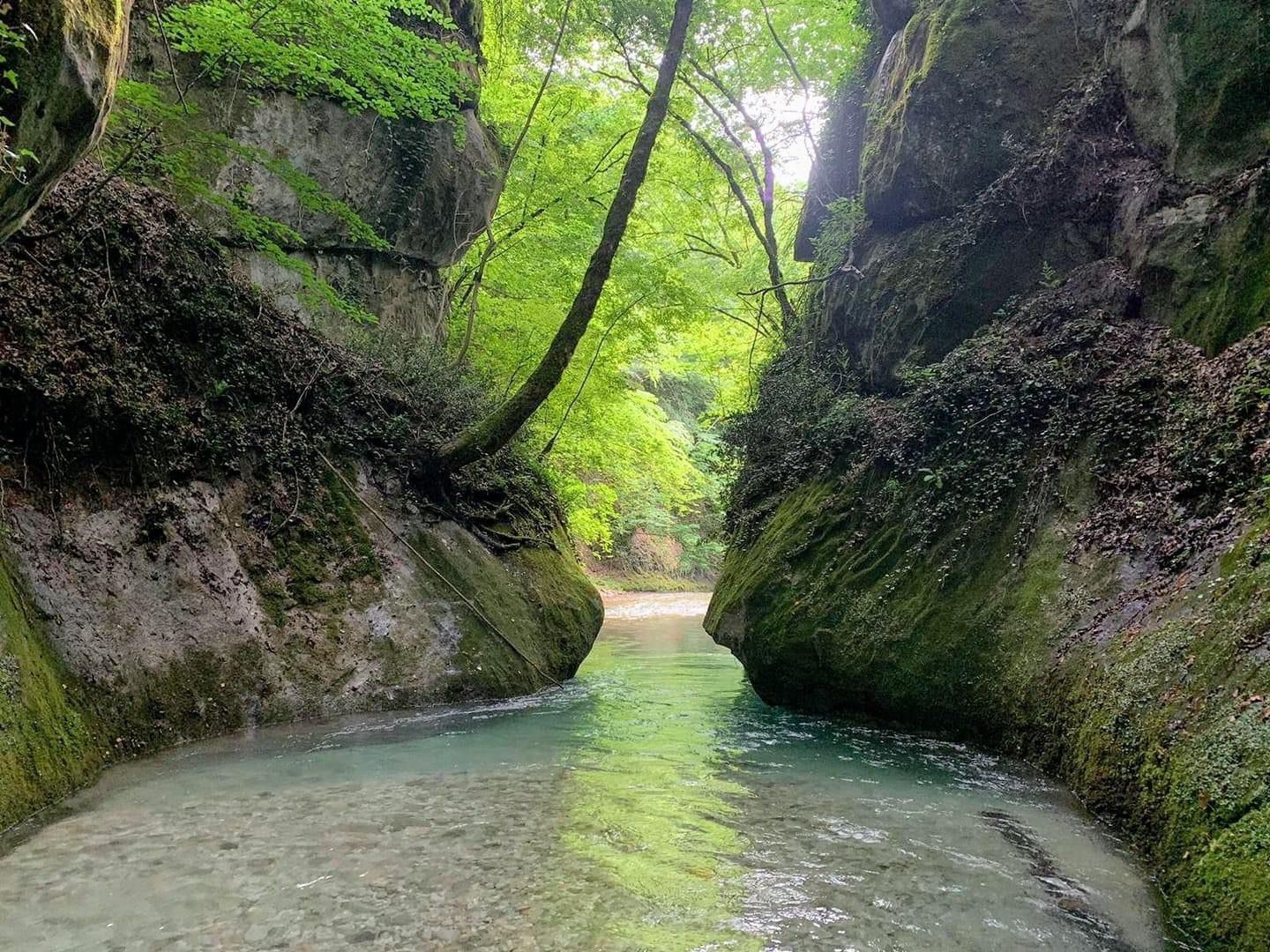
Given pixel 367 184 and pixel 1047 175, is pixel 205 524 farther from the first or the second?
pixel 1047 175

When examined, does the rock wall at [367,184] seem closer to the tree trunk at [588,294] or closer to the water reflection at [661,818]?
the tree trunk at [588,294]

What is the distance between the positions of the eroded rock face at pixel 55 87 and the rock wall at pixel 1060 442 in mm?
6020

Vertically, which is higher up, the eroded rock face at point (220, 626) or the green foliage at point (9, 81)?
the green foliage at point (9, 81)

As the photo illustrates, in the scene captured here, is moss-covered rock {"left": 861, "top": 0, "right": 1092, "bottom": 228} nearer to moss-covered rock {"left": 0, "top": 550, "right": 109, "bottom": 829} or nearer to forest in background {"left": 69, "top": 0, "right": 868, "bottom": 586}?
forest in background {"left": 69, "top": 0, "right": 868, "bottom": 586}

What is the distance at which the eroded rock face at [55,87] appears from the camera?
11.0 ft

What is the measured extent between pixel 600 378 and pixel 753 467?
5.45 meters

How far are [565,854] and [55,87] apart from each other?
4554 millimetres

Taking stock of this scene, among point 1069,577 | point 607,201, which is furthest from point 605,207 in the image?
point 1069,577

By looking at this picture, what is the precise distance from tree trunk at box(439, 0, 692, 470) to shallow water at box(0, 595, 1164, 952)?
4.00 meters

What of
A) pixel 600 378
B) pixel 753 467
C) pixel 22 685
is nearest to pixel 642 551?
pixel 600 378

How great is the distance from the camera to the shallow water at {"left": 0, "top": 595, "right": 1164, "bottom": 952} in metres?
3.17

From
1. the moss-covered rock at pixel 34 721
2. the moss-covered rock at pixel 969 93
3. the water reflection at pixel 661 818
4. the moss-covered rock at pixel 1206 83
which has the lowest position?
the water reflection at pixel 661 818

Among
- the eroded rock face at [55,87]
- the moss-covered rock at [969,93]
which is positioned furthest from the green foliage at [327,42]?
the moss-covered rock at [969,93]

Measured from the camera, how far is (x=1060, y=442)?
21.9 feet
